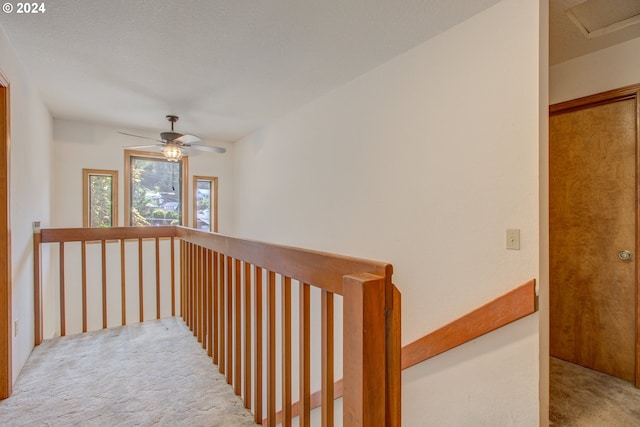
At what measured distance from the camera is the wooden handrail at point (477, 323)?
5.22 ft

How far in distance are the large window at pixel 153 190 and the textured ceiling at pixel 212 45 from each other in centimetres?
127

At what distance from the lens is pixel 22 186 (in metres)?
2.39

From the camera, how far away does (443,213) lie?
79.7 inches

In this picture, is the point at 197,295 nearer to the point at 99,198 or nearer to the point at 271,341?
the point at 271,341

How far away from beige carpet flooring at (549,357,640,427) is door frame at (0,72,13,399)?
320 centimetres

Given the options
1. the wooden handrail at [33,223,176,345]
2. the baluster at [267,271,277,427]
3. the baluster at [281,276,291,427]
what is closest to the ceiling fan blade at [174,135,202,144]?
the wooden handrail at [33,223,176,345]

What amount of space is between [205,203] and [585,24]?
484cm

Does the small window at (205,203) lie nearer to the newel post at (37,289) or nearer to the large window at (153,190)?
the large window at (153,190)

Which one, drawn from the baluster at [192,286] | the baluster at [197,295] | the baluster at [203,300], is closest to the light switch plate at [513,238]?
the baluster at [203,300]

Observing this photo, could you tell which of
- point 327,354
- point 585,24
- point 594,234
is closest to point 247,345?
point 327,354

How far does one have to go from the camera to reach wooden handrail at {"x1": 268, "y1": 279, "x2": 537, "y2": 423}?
159 cm

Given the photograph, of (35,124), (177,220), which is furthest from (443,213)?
(177,220)

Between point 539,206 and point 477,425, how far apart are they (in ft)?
4.10

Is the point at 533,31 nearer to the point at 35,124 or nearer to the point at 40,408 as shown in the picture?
the point at 40,408
